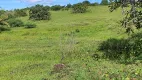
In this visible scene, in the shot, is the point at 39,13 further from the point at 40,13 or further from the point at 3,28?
the point at 3,28

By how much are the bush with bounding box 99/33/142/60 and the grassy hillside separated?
0.89 m

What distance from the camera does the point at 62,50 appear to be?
21.2 meters

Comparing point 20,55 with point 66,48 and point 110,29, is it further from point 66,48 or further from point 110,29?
point 110,29

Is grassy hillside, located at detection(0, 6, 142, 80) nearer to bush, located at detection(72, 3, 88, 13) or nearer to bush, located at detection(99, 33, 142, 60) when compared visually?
bush, located at detection(72, 3, 88, 13)

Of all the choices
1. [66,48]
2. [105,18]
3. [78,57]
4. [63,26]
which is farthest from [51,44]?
[105,18]

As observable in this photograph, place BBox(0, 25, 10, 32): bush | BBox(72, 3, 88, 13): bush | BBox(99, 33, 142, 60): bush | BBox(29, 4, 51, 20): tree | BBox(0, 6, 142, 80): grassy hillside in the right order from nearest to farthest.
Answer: BBox(0, 6, 142, 80): grassy hillside, BBox(99, 33, 142, 60): bush, BBox(0, 25, 10, 32): bush, BBox(29, 4, 51, 20): tree, BBox(72, 3, 88, 13): bush

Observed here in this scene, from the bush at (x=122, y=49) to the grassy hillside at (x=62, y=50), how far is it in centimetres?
89

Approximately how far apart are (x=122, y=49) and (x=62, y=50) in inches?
144

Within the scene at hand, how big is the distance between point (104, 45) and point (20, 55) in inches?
208

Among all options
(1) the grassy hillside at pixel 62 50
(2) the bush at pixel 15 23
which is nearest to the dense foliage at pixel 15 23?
(2) the bush at pixel 15 23

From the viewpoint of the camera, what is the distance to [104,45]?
21516 mm

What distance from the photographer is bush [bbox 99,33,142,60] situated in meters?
18.5

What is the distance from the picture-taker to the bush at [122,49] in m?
18.5

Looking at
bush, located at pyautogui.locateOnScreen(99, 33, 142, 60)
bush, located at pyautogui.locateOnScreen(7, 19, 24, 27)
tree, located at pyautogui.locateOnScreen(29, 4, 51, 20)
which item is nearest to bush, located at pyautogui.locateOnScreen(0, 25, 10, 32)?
bush, located at pyautogui.locateOnScreen(7, 19, 24, 27)
